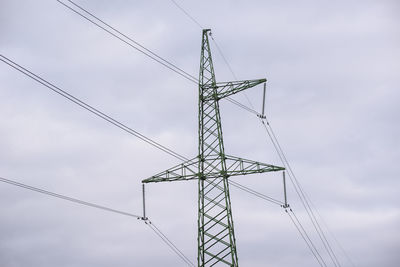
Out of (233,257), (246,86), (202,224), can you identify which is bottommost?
(233,257)

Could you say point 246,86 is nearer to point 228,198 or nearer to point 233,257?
point 228,198

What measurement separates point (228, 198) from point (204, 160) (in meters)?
2.79

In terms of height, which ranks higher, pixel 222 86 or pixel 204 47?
pixel 204 47

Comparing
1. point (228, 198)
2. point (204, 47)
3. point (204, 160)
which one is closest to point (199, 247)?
point (228, 198)

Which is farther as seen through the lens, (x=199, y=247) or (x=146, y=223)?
(x=146, y=223)

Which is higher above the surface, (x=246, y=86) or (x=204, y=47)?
(x=204, y=47)

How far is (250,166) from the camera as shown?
29.3 metres

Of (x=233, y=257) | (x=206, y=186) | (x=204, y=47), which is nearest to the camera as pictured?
(x=233, y=257)

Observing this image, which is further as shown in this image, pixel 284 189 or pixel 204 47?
pixel 204 47

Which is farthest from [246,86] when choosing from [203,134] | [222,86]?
[203,134]

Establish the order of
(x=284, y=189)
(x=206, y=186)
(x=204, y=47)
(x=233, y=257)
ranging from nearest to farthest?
(x=233, y=257), (x=206, y=186), (x=284, y=189), (x=204, y=47)

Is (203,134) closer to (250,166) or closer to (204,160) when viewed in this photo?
(204,160)

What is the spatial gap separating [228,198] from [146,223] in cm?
540

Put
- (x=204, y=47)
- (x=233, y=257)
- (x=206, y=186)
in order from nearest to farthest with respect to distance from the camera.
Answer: (x=233, y=257)
(x=206, y=186)
(x=204, y=47)
